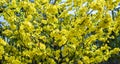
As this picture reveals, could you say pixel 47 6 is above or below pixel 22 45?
above

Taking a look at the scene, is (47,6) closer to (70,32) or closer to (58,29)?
(58,29)

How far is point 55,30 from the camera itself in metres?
5.71

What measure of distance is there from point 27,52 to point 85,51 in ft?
3.62

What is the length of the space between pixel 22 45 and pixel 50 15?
0.83 m

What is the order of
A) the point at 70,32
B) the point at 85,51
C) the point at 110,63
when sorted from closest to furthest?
the point at 70,32, the point at 85,51, the point at 110,63

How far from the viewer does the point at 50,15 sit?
235 inches

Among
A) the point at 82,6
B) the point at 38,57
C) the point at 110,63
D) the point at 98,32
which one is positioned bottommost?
the point at 110,63

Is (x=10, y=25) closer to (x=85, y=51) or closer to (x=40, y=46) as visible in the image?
(x=40, y=46)

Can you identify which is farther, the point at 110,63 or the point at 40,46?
the point at 110,63

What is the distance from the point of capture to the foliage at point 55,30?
546 centimetres

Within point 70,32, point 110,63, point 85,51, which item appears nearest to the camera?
point 70,32

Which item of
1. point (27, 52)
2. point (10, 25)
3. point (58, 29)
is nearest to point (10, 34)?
point (10, 25)

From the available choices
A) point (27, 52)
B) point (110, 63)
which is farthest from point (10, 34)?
point (110, 63)

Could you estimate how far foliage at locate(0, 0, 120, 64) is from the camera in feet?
17.9
